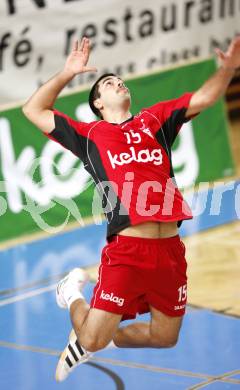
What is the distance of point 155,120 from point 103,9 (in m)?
6.51

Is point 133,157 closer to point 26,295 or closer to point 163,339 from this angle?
point 163,339

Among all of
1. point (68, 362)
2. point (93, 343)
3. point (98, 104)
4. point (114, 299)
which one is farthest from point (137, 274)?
point (98, 104)

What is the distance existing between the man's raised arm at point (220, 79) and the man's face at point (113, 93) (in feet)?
1.77

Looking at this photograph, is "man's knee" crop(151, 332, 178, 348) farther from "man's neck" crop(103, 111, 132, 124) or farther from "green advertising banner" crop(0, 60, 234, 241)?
"green advertising banner" crop(0, 60, 234, 241)

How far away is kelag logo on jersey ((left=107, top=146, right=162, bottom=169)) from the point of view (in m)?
6.93

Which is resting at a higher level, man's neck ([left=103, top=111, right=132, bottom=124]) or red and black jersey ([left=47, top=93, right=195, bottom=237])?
man's neck ([left=103, top=111, right=132, bottom=124])

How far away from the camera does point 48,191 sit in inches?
496

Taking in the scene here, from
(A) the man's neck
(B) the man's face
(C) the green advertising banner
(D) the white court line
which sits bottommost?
(D) the white court line

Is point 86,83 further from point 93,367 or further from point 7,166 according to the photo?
point 93,367

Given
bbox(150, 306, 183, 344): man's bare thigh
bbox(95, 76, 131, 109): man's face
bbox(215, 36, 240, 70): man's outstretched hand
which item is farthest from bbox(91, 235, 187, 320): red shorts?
bbox(215, 36, 240, 70): man's outstretched hand

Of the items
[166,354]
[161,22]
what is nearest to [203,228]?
[161,22]

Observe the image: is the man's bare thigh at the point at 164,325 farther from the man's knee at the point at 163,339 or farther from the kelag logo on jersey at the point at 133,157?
the kelag logo on jersey at the point at 133,157

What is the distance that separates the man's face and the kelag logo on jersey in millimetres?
407

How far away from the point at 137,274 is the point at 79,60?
5.47 ft
